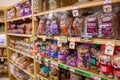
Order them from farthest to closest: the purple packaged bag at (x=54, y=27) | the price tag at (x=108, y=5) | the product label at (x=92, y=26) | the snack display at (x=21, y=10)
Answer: the snack display at (x=21, y=10) < the purple packaged bag at (x=54, y=27) < the product label at (x=92, y=26) < the price tag at (x=108, y=5)

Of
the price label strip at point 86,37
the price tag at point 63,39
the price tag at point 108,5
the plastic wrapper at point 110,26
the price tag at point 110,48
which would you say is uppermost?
the price tag at point 108,5

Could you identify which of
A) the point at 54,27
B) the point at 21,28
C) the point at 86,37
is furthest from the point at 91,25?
the point at 21,28

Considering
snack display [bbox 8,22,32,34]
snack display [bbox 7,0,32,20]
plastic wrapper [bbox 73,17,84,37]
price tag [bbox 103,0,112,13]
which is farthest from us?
snack display [bbox 8,22,32,34]

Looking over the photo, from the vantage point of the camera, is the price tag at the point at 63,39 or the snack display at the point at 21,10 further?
the snack display at the point at 21,10

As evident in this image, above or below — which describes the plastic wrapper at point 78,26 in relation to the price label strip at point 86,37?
above

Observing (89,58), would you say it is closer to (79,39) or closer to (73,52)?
(79,39)

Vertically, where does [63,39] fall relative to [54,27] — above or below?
below

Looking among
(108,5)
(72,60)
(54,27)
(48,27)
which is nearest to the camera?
(108,5)

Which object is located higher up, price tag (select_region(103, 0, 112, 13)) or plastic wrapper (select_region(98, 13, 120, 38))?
price tag (select_region(103, 0, 112, 13))

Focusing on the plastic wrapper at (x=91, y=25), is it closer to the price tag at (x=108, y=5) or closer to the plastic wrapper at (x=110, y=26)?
the plastic wrapper at (x=110, y=26)

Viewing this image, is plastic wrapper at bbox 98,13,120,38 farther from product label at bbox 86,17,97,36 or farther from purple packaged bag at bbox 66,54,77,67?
purple packaged bag at bbox 66,54,77,67

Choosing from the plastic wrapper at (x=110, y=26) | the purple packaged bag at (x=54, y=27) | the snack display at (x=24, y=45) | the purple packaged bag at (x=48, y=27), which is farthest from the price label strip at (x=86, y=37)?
the snack display at (x=24, y=45)

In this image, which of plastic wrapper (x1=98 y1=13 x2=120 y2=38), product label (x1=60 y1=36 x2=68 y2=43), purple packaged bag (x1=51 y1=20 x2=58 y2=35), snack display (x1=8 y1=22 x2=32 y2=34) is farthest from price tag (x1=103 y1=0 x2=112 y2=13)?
snack display (x1=8 y1=22 x2=32 y2=34)

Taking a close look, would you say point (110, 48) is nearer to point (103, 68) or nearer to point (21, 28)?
point (103, 68)
